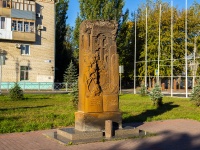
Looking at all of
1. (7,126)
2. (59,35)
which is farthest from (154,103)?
(59,35)

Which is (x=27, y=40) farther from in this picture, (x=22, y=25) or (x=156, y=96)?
(x=156, y=96)

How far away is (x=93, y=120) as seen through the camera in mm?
8523

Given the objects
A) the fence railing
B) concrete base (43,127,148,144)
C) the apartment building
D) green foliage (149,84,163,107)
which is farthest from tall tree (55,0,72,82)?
concrete base (43,127,148,144)

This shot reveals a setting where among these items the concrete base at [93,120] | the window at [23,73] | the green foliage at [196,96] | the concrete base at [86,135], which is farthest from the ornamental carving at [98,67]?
the window at [23,73]

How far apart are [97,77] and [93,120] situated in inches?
46.9

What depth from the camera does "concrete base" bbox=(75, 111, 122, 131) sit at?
8.42 metres

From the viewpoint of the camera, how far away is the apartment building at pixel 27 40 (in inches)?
1388

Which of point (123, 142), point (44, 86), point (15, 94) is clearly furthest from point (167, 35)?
point (123, 142)

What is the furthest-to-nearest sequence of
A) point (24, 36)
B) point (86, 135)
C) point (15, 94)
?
point (24, 36) < point (15, 94) < point (86, 135)

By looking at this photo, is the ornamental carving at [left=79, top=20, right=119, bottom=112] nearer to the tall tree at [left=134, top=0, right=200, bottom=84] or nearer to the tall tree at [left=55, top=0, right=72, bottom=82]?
the tall tree at [left=134, top=0, right=200, bottom=84]

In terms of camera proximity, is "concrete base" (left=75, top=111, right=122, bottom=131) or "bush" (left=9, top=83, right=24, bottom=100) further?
"bush" (left=9, top=83, right=24, bottom=100)

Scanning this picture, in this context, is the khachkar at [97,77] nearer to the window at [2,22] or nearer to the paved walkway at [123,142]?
the paved walkway at [123,142]

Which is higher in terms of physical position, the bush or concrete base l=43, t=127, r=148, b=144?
the bush

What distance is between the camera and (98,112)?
865 centimetres
